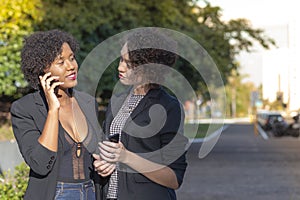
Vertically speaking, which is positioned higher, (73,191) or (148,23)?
(148,23)

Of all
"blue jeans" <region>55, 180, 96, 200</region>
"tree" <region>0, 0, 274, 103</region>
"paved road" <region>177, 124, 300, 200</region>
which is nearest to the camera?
"blue jeans" <region>55, 180, 96, 200</region>

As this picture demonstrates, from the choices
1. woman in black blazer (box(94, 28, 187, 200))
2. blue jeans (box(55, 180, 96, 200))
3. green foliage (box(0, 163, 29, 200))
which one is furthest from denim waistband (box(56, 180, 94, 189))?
green foliage (box(0, 163, 29, 200))

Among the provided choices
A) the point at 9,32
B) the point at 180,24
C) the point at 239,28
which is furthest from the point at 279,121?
the point at 9,32

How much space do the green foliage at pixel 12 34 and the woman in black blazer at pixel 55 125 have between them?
15.5 meters

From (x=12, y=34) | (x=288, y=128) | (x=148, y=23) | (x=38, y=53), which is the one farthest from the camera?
(x=288, y=128)

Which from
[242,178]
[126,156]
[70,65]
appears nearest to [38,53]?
[70,65]

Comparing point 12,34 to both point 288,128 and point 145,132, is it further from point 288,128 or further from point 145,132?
point 288,128

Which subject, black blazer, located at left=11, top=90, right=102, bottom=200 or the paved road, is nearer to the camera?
black blazer, located at left=11, top=90, right=102, bottom=200

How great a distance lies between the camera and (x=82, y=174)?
3.97 metres

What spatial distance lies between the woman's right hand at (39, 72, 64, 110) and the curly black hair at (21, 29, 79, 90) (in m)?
0.13

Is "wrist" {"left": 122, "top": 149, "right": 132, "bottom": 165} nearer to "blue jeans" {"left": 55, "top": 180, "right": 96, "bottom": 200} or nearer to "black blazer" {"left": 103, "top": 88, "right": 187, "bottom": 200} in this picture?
"black blazer" {"left": 103, "top": 88, "right": 187, "bottom": 200}

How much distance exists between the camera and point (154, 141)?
12.5ft

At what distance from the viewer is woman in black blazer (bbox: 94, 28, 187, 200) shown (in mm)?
3781

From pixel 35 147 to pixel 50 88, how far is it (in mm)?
302
